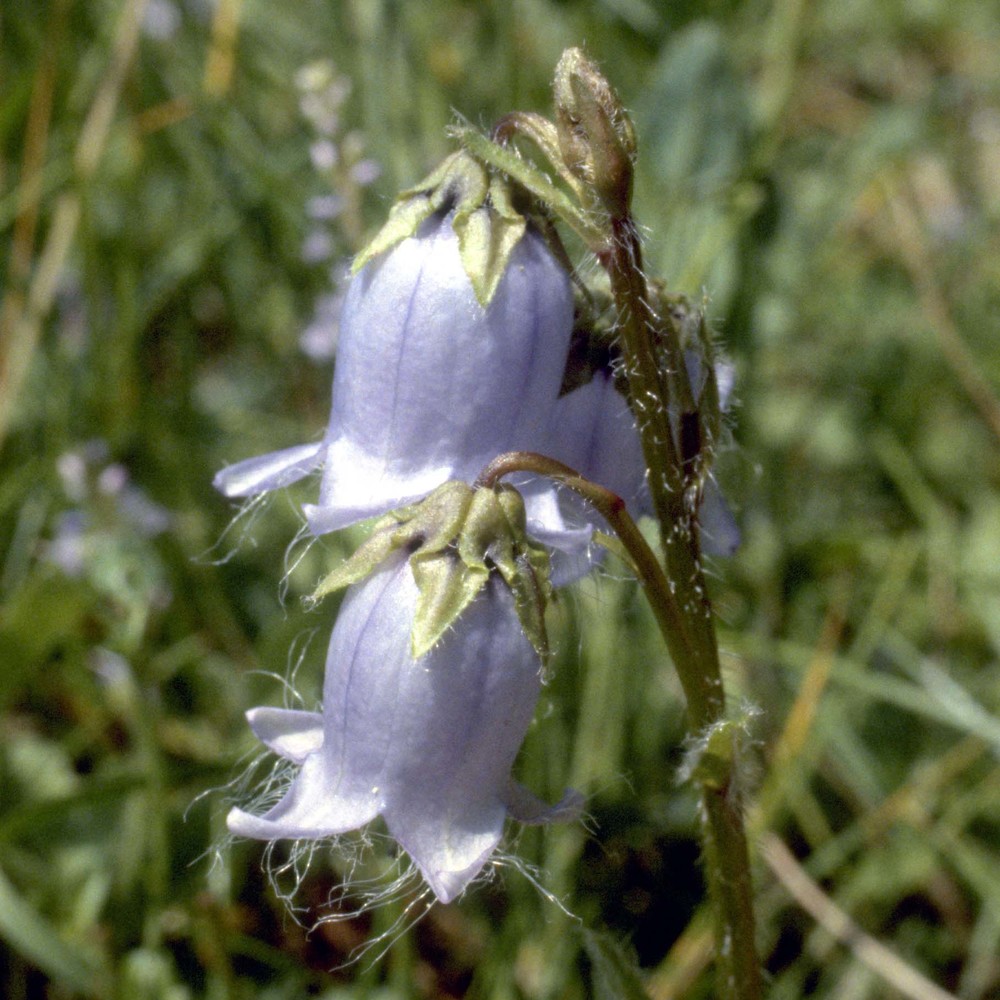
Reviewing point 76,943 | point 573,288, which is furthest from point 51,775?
point 573,288

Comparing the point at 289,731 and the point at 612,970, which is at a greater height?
the point at 289,731

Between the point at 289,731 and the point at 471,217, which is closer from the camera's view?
the point at 471,217

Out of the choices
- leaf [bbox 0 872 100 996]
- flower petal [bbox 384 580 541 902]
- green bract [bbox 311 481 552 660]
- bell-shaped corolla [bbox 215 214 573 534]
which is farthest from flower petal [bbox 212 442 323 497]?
leaf [bbox 0 872 100 996]

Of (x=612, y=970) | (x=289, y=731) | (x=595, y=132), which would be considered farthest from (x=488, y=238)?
(x=612, y=970)

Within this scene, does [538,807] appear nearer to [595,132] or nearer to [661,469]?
[661,469]

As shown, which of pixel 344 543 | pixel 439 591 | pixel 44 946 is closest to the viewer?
pixel 439 591

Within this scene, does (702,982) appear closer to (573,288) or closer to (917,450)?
(573,288)
